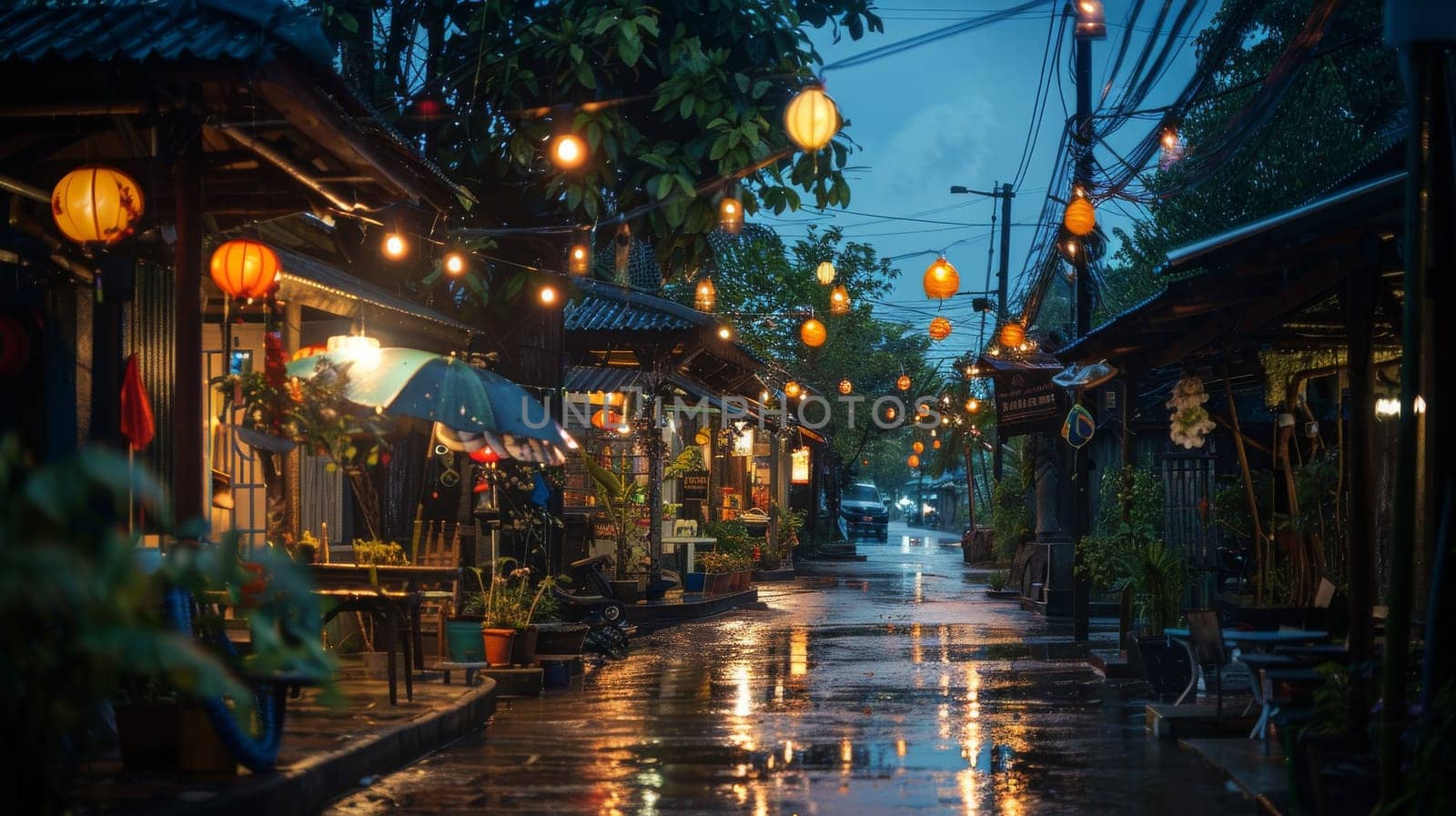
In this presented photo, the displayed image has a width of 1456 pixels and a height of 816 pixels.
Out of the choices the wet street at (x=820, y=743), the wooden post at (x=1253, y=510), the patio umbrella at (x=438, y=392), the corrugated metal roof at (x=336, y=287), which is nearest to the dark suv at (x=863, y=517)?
the wet street at (x=820, y=743)

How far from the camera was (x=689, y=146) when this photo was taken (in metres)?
15.0

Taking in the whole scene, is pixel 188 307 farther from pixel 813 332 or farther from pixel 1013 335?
pixel 1013 335

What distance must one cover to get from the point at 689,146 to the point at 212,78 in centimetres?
776

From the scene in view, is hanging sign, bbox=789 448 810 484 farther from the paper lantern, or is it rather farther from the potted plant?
the potted plant

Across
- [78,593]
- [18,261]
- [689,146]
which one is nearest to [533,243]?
[689,146]

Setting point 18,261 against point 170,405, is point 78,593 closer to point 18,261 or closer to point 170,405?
point 18,261

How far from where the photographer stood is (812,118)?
44.3 feet

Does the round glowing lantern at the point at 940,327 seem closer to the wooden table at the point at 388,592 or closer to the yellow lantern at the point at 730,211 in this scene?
the yellow lantern at the point at 730,211

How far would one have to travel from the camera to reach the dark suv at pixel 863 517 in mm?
59875

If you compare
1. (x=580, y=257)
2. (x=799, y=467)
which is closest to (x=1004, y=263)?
(x=799, y=467)

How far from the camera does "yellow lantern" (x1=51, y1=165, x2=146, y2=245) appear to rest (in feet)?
28.2

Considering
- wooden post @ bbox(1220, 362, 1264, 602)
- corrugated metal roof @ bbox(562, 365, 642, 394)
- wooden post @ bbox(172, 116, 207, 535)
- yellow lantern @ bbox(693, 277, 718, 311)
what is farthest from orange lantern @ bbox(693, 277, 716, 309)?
wooden post @ bbox(172, 116, 207, 535)

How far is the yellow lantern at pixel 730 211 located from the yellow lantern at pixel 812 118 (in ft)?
5.90

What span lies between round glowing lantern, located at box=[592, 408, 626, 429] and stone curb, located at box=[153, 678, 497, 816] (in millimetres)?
12373
